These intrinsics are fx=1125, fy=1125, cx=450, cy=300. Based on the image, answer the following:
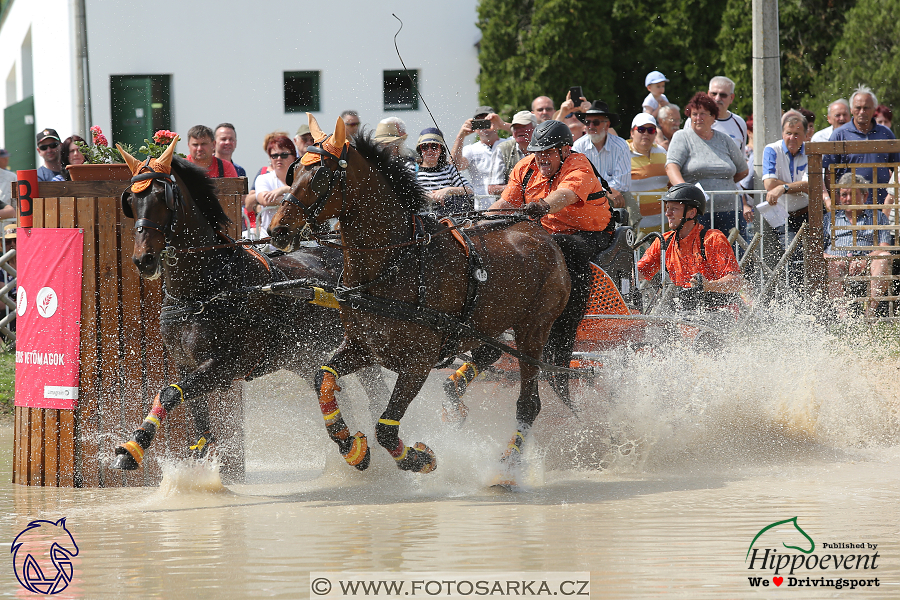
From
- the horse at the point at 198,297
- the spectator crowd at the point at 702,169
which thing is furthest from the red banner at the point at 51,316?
the spectator crowd at the point at 702,169

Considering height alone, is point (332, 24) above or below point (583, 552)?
above

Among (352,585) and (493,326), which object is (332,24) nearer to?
(493,326)

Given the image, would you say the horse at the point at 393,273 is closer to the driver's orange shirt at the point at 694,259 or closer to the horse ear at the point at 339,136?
the horse ear at the point at 339,136

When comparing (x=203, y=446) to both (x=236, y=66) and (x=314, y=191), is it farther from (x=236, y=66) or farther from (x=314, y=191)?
(x=236, y=66)

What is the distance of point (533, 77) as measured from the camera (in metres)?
19.4

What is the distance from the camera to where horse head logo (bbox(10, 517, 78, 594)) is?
4797 millimetres

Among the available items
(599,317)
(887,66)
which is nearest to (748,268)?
(599,317)

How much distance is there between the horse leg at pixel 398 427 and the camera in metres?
6.39

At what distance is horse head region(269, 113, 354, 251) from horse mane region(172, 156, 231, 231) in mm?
681

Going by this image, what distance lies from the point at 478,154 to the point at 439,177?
62.1 inches

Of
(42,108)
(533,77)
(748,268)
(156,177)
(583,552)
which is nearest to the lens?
(583,552)

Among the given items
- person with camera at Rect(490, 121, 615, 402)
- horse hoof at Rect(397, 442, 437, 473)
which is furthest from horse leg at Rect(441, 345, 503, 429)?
horse hoof at Rect(397, 442, 437, 473)

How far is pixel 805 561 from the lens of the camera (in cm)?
485

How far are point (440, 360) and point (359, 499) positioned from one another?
0.97m
